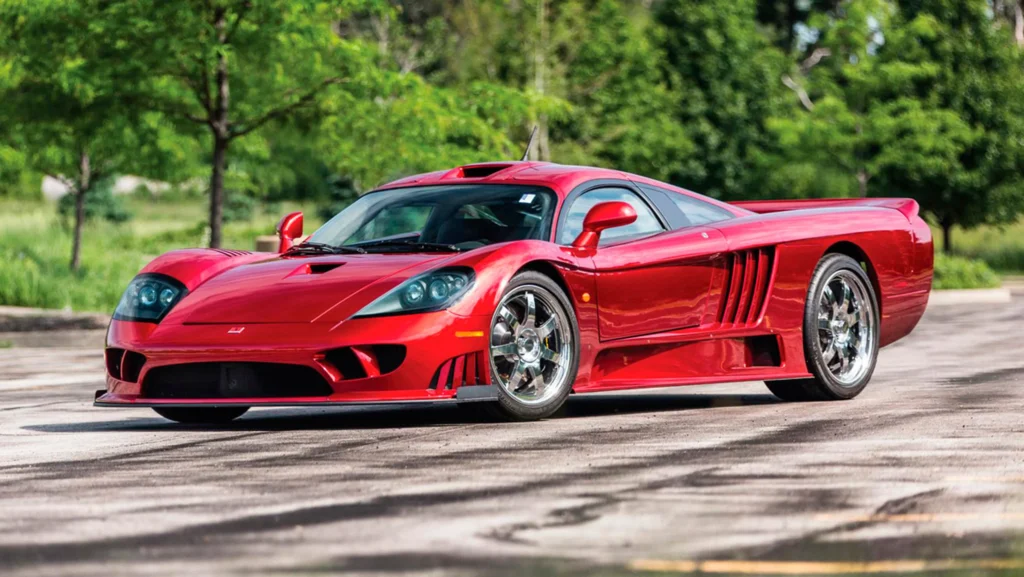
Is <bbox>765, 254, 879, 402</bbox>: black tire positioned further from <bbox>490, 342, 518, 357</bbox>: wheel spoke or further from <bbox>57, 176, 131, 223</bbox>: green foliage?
<bbox>57, 176, 131, 223</bbox>: green foliage

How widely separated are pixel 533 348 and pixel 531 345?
19 mm

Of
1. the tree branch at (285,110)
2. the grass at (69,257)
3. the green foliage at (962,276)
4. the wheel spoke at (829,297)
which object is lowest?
the grass at (69,257)

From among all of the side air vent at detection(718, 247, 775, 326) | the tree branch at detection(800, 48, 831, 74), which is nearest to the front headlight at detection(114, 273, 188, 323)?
the side air vent at detection(718, 247, 775, 326)

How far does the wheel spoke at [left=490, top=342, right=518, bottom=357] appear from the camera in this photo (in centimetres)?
768

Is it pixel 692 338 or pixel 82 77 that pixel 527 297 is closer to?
pixel 692 338

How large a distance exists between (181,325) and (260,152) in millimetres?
18724

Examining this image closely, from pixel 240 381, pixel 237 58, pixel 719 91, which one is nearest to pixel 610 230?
pixel 240 381

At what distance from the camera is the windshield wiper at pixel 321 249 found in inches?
336

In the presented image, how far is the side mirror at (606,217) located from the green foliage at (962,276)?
73.5ft

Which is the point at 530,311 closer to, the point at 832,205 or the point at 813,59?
the point at 832,205

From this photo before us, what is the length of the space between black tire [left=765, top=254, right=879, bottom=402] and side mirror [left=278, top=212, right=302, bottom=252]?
2.78m

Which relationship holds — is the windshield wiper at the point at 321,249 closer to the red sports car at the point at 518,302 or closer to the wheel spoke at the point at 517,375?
the red sports car at the point at 518,302

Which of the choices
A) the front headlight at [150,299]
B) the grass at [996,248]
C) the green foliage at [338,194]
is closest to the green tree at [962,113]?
the grass at [996,248]

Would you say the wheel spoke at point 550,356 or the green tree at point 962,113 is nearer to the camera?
the wheel spoke at point 550,356
